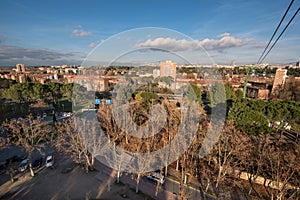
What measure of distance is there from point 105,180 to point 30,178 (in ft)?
11.4

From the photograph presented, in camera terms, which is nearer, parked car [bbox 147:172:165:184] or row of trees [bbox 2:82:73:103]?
parked car [bbox 147:172:165:184]

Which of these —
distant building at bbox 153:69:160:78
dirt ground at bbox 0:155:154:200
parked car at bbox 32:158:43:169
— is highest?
distant building at bbox 153:69:160:78

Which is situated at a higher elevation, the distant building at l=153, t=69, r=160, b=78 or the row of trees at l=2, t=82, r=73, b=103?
the distant building at l=153, t=69, r=160, b=78

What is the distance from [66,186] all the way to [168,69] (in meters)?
25.2

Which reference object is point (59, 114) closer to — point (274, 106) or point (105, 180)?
point (105, 180)

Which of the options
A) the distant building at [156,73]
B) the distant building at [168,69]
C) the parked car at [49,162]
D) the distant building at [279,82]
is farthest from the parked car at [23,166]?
the distant building at [279,82]

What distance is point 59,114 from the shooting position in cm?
1748

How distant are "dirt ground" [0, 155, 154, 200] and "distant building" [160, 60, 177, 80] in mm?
23738

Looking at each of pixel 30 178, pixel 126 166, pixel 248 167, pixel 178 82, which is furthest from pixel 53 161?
pixel 178 82

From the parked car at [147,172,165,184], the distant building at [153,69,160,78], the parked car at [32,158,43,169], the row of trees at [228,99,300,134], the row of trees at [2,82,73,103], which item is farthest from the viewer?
the distant building at [153,69,160,78]

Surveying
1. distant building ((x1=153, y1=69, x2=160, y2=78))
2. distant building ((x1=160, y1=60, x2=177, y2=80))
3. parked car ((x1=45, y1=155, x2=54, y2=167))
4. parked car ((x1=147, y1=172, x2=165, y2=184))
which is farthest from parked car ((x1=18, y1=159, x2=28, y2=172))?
distant building ((x1=153, y1=69, x2=160, y2=78))

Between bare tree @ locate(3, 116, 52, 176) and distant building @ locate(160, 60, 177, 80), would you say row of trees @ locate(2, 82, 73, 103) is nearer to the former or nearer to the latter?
bare tree @ locate(3, 116, 52, 176)

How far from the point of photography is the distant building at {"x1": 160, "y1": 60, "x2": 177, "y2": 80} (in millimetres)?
29009

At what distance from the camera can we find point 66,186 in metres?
6.99
